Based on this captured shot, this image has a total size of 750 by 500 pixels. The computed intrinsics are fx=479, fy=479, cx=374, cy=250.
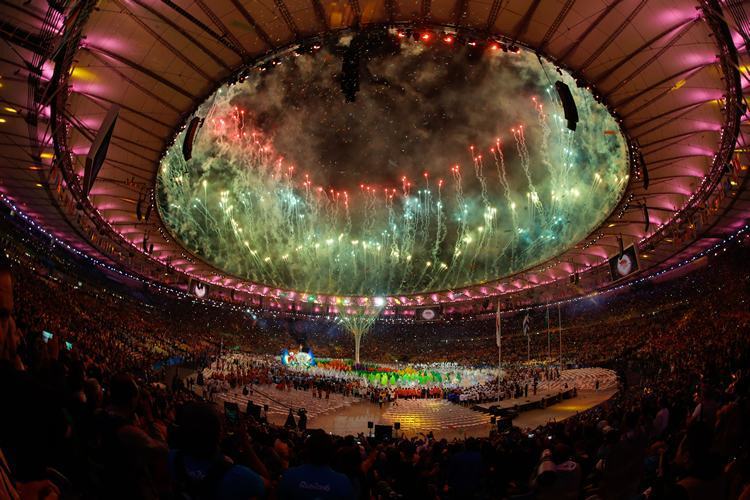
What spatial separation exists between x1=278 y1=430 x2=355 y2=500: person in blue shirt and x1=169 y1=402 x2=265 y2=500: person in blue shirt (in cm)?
44

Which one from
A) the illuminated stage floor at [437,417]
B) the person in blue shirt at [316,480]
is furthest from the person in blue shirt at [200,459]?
the illuminated stage floor at [437,417]

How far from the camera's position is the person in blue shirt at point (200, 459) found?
2436 millimetres

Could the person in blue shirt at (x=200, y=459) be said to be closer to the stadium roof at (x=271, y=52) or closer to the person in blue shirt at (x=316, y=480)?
the person in blue shirt at (x=316, y=480)

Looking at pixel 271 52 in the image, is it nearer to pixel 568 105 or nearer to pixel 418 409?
pixel 568 105

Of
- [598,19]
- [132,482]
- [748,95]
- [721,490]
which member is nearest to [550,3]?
[598,19]

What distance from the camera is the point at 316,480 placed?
2.93 metres

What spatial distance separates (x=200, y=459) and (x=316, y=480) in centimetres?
73

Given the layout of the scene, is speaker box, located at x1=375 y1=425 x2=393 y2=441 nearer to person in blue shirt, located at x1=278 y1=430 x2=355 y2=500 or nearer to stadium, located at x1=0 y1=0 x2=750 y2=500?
stadium, located at x1=0 y1=0 x2=750 y2=500

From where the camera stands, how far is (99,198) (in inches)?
1238

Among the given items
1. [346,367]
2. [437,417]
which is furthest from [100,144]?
[346,367]

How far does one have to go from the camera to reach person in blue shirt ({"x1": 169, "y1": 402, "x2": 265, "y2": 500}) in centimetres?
244

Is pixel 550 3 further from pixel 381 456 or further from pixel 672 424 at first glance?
pixel 381 456

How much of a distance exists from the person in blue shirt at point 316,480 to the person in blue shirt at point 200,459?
44 centimetres

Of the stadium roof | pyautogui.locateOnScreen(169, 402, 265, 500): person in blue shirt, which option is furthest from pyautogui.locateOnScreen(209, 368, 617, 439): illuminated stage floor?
pyautogui.locateOnScreen(169, 402, 265, 500): person in blue shirt
